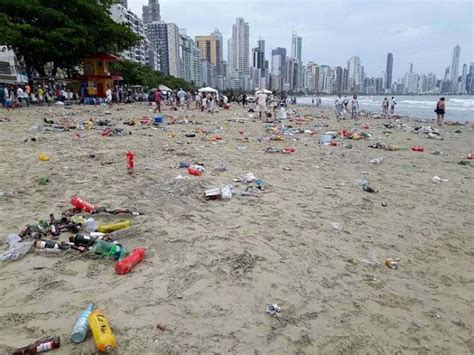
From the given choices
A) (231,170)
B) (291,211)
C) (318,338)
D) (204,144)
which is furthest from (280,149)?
(318,338)

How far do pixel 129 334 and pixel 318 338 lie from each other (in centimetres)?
125

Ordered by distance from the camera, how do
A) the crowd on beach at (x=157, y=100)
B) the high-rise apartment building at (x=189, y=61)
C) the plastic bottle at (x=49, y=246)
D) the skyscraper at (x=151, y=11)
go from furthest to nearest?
the skyscraper at (x=151, y=11), the high-rise apartment building at (x=189, y=61), the crowd on beach at (x=157, y=100), the plastic bottle at (x=49, y=246)

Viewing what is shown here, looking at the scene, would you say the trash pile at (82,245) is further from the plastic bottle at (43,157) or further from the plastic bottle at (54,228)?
the plastic bottle at (43,157)

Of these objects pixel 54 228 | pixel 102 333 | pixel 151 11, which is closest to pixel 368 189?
pixel 54 228

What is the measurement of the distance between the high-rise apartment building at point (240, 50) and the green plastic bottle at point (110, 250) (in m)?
173

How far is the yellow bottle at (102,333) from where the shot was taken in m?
2.10

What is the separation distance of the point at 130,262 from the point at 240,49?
7325 inches

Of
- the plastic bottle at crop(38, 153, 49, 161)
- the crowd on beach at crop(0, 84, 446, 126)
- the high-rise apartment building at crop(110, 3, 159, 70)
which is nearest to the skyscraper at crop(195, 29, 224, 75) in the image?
the high-rise apartment building at crop(110, 3, 159, 70)

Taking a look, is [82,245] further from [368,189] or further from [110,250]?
[368,189]

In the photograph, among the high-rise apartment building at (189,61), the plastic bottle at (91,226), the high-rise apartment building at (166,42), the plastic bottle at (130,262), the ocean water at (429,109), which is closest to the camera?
the plastic bottle at (130,262)

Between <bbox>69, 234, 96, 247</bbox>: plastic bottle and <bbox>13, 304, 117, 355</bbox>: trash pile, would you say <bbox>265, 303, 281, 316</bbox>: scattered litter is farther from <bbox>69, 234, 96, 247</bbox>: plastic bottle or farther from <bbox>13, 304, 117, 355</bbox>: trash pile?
<bbox>69, 234, 96, 247</bbox>: plastic bottle

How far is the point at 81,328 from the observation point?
2203mm

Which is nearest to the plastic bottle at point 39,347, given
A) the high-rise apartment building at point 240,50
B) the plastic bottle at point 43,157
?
the plastic bottle at point 43,157

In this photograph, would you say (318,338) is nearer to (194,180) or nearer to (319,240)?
(319,240)
